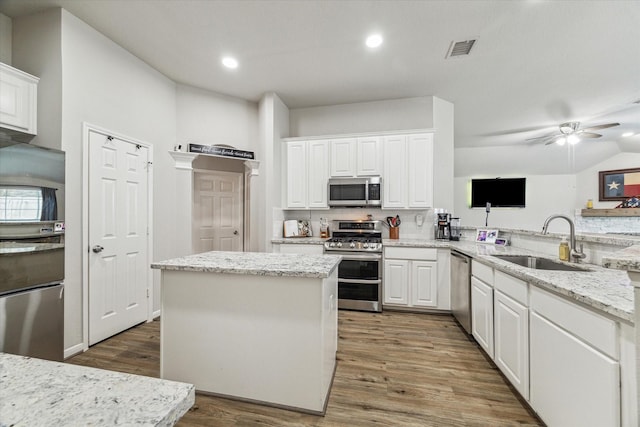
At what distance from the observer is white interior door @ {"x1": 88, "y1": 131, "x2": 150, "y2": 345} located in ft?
8.49

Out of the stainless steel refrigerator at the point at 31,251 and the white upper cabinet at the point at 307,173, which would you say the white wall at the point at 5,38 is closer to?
the stainless steel refrigerator at the point at 31,251

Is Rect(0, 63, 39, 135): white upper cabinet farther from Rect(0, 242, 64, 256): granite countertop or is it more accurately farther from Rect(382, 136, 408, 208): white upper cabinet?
Rect(382, 136, 408, 208): white upper cabinet

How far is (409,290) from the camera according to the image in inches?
136

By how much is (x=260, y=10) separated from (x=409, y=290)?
11.6ft

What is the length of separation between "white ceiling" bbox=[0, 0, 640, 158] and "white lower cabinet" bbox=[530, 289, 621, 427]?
2505 mm

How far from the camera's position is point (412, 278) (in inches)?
135

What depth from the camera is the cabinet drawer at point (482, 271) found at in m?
2.24

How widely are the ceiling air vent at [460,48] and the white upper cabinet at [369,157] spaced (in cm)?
134

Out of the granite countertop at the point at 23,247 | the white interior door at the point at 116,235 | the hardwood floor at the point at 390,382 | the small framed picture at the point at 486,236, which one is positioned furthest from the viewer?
the small framed picture at the point at 486,236

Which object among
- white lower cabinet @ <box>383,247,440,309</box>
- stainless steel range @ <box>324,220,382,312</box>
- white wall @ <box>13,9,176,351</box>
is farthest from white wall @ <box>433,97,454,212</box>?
white wall @ <box>13,9,176,351</box>

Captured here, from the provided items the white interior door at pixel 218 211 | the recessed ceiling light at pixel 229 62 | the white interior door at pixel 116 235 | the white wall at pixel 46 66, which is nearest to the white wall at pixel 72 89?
the white wall at pixel 46 66

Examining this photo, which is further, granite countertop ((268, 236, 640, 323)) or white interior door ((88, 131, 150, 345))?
white interior door ((88, 131, 150, 345))

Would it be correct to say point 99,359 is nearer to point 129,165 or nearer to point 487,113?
point 129,165

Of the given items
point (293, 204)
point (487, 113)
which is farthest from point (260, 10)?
point (487, 113)
